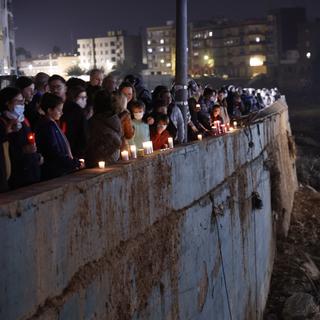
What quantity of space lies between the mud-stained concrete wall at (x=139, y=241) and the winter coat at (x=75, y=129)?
85cm

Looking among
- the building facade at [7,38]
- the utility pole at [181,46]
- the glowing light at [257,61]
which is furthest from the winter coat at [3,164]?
the glowing light at [257,61]

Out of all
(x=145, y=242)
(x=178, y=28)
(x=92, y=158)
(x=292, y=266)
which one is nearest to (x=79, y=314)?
(x=145, y=242)

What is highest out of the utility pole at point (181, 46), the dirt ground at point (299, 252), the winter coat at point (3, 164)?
the utility pole at point (181, 46)

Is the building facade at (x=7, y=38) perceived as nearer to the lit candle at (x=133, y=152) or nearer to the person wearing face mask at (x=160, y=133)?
the person wearing face mask at (x=160, y=133)

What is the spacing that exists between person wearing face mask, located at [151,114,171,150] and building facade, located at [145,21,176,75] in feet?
277

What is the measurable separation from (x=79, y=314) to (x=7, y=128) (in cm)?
184

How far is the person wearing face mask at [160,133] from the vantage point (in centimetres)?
960

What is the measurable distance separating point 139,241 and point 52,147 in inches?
56.0

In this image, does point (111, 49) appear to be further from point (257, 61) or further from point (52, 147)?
point (52, 147)

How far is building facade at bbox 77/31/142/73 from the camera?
97.1 metres

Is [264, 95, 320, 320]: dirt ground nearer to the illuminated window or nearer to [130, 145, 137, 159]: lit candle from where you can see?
[130, 145, 137, 159]: lit candle

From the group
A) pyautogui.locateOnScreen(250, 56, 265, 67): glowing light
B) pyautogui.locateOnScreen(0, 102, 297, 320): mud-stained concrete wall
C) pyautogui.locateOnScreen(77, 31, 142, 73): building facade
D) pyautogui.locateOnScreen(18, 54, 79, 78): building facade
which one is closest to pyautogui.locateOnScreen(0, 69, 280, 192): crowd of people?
pyautogui.locateOnScreen(0, 102, 297, 320): mud-stained concrete wall

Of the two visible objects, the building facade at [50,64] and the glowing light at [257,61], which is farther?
the glowing light at [257,61]

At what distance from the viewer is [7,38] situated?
5375 centimetres
